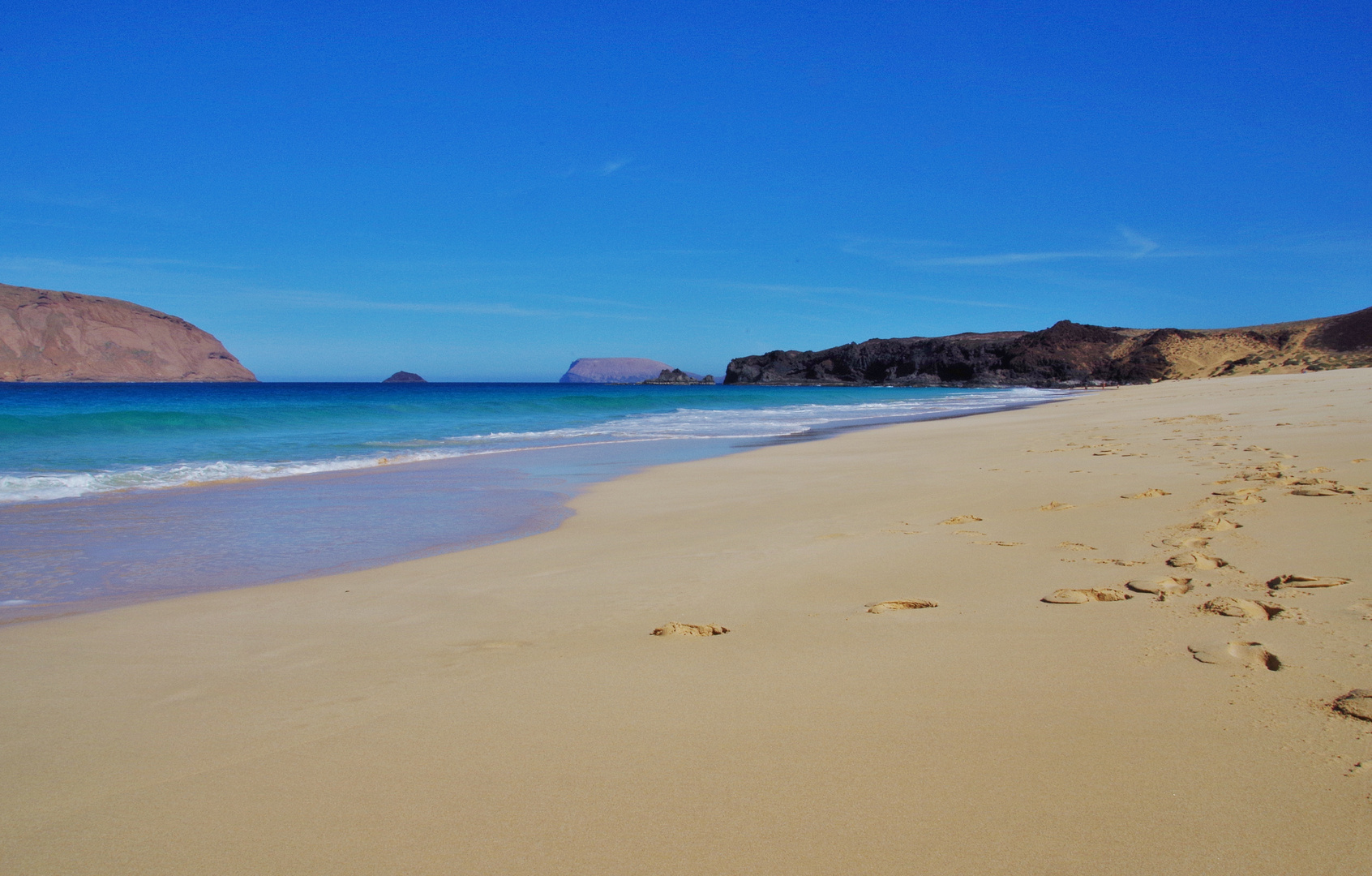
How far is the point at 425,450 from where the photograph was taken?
14000 millimetres

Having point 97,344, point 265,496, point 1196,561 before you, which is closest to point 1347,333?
point 1196,561

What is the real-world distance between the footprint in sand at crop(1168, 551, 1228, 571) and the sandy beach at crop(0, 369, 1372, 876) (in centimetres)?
4

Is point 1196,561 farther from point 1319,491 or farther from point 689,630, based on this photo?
point 689,630

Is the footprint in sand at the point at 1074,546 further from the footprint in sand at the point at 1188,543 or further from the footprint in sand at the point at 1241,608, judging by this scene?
the footprint in sand at the point at 1241,608

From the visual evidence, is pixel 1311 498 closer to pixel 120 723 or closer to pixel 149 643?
pixel 120 723

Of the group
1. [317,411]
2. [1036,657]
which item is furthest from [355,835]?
[317,411]

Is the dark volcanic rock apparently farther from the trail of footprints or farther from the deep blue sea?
the trail of footprints

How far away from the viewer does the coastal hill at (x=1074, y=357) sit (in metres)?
42.6

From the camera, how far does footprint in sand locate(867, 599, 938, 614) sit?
3.23m

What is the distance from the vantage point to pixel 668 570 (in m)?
4.32

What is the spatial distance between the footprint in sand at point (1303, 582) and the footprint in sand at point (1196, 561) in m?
0.32

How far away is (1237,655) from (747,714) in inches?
64.4

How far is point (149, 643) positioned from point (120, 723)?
3.38 ft

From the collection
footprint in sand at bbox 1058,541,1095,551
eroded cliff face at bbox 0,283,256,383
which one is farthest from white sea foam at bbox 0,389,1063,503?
eroded cliff face at bbox 0,283,256,383
